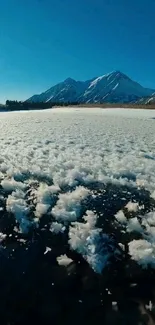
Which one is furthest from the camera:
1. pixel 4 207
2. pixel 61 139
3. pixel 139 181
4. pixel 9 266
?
pixel 61 139

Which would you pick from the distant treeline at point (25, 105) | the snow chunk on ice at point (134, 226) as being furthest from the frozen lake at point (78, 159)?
the distant treeline at point (25, 105)

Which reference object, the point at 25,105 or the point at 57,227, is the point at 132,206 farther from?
the point at 25,105

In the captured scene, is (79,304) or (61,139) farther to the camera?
(61,139)

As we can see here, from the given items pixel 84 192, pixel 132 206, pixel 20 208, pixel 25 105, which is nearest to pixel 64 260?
pixel 20 208

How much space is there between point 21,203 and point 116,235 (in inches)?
107

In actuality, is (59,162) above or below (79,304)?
above

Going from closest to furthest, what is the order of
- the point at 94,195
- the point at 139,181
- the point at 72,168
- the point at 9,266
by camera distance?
the point at 9,266
the point at 94,195
the point at 139,181
the point at 72,168

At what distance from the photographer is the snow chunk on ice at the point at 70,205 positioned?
7816 millimetres

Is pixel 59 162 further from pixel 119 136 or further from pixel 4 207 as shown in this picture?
pixel 119 136

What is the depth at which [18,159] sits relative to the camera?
1282cm

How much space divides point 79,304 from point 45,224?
2583mm

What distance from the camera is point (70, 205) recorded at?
848cm

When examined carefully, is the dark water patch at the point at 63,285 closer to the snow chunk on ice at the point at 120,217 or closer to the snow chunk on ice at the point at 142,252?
the snow chunk on ice at the point at 142,252

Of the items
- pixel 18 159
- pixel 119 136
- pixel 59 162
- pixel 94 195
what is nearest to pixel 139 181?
pixel 94 195
